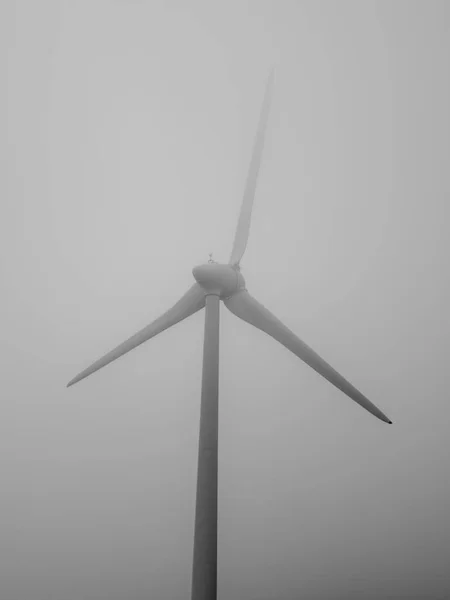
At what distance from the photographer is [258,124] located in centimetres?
1453

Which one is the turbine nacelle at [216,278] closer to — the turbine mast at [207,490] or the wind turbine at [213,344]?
the wind turbine at [213,344]

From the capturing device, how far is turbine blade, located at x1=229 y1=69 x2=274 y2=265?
44.8 feet

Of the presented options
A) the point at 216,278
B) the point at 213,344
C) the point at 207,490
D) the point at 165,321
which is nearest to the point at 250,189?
the point at 216,278

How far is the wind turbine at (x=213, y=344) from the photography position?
311 inches

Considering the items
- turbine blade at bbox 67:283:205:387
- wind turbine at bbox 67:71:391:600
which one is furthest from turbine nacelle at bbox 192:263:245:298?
turbine blade at bbox 67:283:205:387

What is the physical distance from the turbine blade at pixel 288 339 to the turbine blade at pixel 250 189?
1.52 m

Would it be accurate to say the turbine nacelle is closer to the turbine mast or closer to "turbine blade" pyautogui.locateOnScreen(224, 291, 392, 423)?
"turbine blade" pyautogui.locateOnScreen(224, 291, 392, 423)

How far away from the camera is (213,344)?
405 inches

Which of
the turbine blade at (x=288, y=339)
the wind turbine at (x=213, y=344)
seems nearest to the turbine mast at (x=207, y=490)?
the wind turbine at (x=213, y=344)

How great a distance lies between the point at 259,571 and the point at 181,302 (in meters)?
33.7

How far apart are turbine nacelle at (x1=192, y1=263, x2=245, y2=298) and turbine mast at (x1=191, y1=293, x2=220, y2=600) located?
94.7 inches

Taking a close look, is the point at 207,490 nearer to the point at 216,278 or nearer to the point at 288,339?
the point at 288,339

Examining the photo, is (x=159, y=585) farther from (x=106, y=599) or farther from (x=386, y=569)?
(x=386, y=569)

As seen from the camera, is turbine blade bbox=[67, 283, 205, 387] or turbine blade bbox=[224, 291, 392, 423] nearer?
turbine blade bbox=[224, 291, 392, 423]
